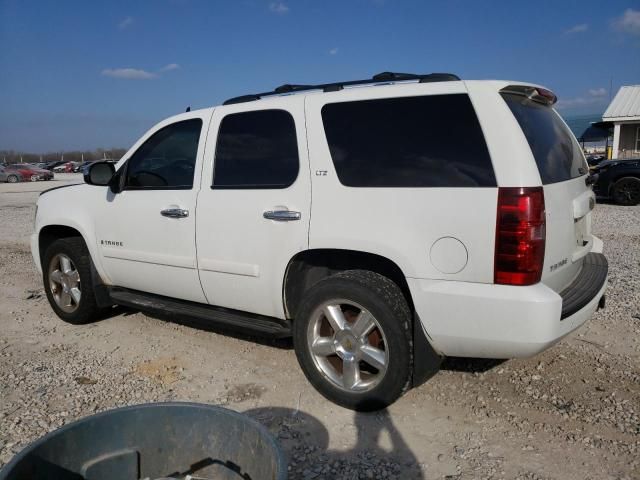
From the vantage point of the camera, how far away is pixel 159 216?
4238 millimetres

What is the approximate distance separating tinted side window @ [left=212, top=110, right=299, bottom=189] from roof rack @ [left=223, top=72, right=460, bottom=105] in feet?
0.82

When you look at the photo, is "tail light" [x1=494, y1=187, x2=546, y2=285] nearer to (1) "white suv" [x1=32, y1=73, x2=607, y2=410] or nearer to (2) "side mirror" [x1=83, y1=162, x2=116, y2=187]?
(1) "white suv" [x1=32, y1=73, x2=607, y2=410]

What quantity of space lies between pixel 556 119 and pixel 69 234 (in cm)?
445

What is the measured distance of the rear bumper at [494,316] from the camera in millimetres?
2814

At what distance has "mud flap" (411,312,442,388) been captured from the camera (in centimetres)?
318

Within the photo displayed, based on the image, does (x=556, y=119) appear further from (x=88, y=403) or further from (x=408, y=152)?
(x=88, y=403)

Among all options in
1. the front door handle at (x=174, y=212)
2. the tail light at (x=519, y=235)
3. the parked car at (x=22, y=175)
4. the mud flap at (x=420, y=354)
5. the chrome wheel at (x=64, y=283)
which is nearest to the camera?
the tail light at (x=519, y=235)

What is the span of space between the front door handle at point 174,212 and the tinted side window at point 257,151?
1.04 feet

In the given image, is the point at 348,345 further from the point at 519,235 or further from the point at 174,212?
the point at 174,212

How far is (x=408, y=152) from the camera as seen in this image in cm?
318

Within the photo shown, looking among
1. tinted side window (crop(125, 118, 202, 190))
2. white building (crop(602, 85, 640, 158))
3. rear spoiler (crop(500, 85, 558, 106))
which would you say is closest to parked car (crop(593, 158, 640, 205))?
rear spoiler (crop(500, 85, 558, 106))

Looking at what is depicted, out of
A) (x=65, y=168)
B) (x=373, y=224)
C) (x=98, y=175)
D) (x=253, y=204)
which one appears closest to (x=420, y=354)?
(x=373, y=224)

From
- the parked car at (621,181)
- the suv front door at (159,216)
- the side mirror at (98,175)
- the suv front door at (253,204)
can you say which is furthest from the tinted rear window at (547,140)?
the parked car at (621,181)

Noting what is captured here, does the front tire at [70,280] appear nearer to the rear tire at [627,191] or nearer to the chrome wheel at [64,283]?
the chrome wheel at [64,283]
